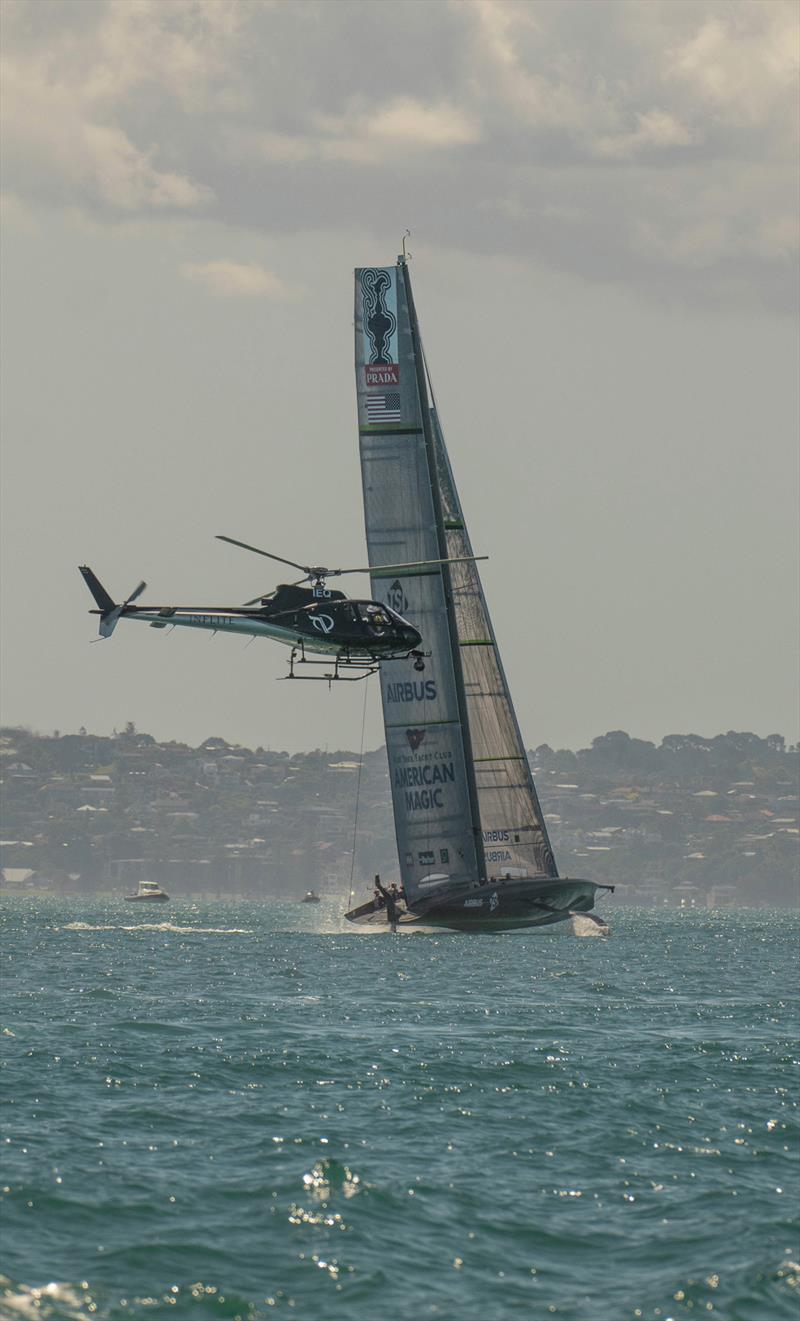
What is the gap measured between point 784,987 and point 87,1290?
132 feet

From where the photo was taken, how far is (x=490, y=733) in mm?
71062

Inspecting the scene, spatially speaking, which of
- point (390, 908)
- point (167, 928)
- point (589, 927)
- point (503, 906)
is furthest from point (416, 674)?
point (167, 928)

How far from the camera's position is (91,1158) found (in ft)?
81.5

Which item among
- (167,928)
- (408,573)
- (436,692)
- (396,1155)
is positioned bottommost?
(167,928)

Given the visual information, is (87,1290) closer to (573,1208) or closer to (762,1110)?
(573,1208)

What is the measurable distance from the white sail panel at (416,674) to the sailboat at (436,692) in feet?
0.12

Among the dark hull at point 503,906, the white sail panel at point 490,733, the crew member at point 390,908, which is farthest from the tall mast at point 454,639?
the crew member at point 390,908

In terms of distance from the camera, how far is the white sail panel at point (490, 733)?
70.1m

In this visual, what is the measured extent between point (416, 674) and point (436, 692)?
96cm

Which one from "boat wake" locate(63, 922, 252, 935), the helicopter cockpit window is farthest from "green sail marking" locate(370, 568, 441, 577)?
"boat wake" locate(63, 922, 252, 935)

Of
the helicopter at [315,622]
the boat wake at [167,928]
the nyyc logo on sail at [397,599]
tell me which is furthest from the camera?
the boat wake at [167,928]

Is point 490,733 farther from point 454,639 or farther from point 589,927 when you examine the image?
point 589,927

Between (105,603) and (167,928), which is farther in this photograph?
(167,928)

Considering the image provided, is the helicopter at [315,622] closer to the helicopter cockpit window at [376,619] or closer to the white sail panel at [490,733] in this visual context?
the helicopter cockpit window at [376,619]
